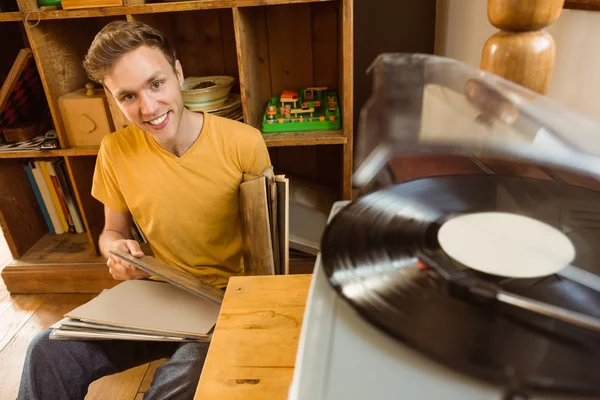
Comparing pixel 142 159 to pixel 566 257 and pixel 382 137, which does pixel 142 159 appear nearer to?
pixel 382 137

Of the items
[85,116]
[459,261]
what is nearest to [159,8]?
[85,116]

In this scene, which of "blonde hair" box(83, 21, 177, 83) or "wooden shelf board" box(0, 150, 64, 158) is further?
"wooden shelf board" box(0, 150, 64, 158)

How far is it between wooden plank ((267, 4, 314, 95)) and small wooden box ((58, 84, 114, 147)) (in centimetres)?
65

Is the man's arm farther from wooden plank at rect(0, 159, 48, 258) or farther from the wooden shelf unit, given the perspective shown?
wooden plank at rect(0, 159, 48, 258)

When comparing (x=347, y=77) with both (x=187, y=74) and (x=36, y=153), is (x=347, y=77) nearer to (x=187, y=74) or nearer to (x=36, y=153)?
(x=187, y=74)

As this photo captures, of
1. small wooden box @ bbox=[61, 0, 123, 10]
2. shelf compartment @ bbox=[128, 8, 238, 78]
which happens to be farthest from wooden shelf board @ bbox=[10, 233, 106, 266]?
small wooden box @ bbox=[61, 0, 123, 10]

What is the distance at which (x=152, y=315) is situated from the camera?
2.78 ft

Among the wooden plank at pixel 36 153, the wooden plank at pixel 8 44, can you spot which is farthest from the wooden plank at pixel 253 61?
the wooden plank at pixel 8 44

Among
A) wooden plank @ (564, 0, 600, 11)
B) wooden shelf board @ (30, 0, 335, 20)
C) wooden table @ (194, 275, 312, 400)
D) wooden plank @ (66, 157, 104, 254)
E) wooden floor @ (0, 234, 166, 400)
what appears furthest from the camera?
wooden plank @ (66, 157, 104, 254)

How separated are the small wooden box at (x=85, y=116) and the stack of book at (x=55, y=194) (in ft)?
0.98

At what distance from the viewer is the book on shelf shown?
0.80 metres

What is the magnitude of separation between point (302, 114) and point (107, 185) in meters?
0.70

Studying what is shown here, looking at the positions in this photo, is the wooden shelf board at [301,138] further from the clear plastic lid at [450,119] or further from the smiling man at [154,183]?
the clear plastic lid at [450,119]

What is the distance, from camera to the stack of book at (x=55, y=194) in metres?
1.83
